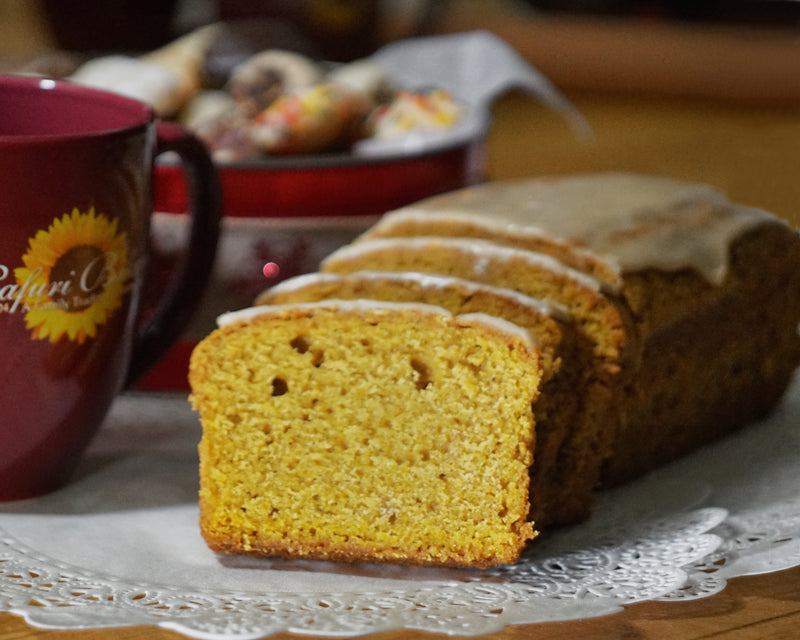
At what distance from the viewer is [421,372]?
1007mm

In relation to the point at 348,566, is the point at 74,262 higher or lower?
higher

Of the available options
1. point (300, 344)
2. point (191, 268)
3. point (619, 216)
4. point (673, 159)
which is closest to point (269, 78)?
point (191, 268)

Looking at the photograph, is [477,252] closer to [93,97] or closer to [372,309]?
[372,309]

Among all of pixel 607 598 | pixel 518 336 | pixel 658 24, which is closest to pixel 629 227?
pixel 518 336

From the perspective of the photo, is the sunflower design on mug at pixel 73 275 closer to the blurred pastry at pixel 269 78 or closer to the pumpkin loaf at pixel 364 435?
the pumpkin loaf at pixel 364 435

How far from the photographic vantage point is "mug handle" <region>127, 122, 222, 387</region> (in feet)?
3.94

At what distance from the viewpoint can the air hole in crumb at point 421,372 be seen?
100cm

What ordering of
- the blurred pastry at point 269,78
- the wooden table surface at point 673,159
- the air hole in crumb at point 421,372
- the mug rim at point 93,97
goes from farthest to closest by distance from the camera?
the blurred pastry at point 269,78
the mug rim at point 93,97
the air hole in crumb at point 421,372
the wooden table surface at point 673,159

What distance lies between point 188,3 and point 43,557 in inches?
121

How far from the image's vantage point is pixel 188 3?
149 inches

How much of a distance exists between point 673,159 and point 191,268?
1828 millimetres

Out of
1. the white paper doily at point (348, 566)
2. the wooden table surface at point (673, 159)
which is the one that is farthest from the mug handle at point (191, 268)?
the wooden table surface at point (673, 159)

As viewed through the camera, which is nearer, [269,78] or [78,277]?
[78,277]

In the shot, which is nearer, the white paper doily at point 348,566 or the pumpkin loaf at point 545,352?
the white paper doily at point 348,566
